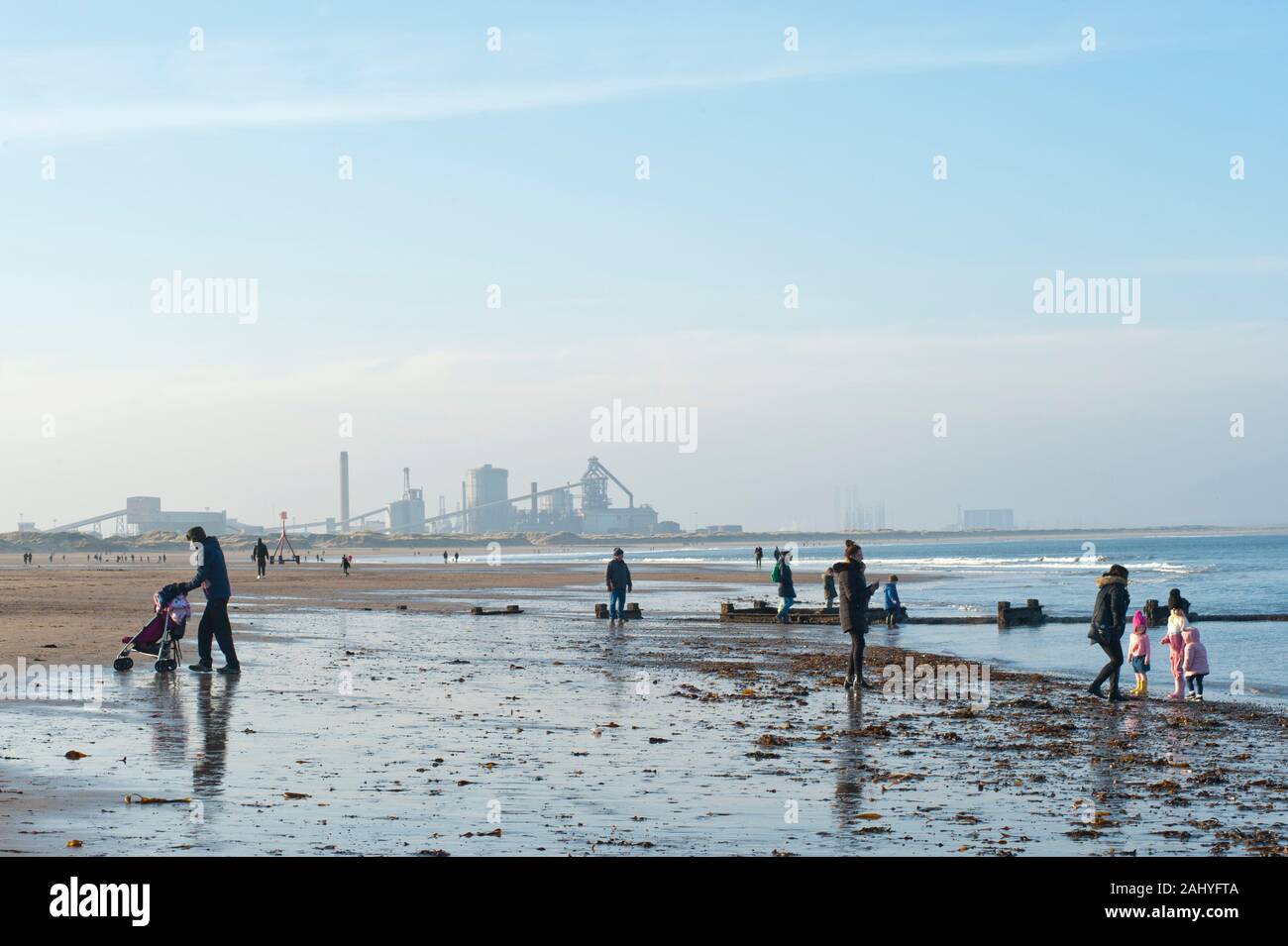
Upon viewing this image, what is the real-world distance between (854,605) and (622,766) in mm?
6955

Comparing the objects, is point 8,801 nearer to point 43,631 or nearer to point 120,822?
point 120,822

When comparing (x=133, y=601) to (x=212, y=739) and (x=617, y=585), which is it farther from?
(x=212, y=739)

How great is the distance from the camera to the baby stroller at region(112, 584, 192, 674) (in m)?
18.8

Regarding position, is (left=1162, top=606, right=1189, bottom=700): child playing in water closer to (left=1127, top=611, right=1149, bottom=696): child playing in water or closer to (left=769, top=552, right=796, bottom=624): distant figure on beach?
(left=1127, top=611, right=1149, bottom=696): child playing in water

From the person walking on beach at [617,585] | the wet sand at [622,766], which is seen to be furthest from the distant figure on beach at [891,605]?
the wet sand at [622,766]

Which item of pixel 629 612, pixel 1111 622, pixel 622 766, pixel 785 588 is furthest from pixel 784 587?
pixel 622 766

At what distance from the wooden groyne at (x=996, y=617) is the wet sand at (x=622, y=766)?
10684 mm

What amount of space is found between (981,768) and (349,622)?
22473mm

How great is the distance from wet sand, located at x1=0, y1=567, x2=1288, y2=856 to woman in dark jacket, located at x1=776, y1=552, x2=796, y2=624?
960cm

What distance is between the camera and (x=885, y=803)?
32.2 ft

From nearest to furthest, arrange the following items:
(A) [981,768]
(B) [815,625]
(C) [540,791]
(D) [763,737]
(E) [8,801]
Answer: (E) [8,801] → (C) [540,791] → (A) [981,768] → (D) [763,737] → (B) [815,625]

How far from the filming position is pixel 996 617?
32.3m

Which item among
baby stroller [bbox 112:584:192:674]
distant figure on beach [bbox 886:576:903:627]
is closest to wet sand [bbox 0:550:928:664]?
baby stroller [bbox 112:584:192:674]
